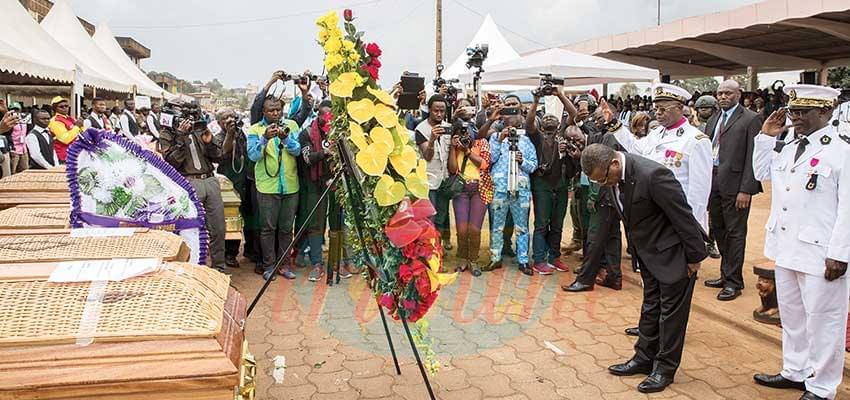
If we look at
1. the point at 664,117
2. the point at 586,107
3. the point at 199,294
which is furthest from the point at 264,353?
the point at 586,107

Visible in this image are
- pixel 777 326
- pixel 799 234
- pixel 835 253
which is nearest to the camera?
pixel 835 253

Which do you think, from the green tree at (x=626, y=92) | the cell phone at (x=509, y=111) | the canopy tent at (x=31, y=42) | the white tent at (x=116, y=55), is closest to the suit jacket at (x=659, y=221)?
the cell phone at (x=509, y=111)

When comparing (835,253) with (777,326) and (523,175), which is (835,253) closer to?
(777,326)

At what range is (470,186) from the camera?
20.7 feet

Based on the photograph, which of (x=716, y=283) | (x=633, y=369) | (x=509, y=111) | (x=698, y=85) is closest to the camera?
(x=633, y=369)

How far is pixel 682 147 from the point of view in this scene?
499cm

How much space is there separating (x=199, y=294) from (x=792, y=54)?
730 inches

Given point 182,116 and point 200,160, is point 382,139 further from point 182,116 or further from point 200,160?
point 182,116

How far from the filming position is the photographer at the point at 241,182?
627 centimetres

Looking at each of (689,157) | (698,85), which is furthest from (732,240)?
(698,85)

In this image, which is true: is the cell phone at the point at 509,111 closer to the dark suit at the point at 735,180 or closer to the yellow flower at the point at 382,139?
the dark suit at the point at 735,180

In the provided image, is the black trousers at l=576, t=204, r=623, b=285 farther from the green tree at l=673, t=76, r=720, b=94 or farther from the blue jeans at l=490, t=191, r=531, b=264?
the green tree at l=673, t=76, r=720, b=94

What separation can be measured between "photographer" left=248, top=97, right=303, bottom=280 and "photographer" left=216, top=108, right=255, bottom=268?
44 cm

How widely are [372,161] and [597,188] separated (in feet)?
12.7
